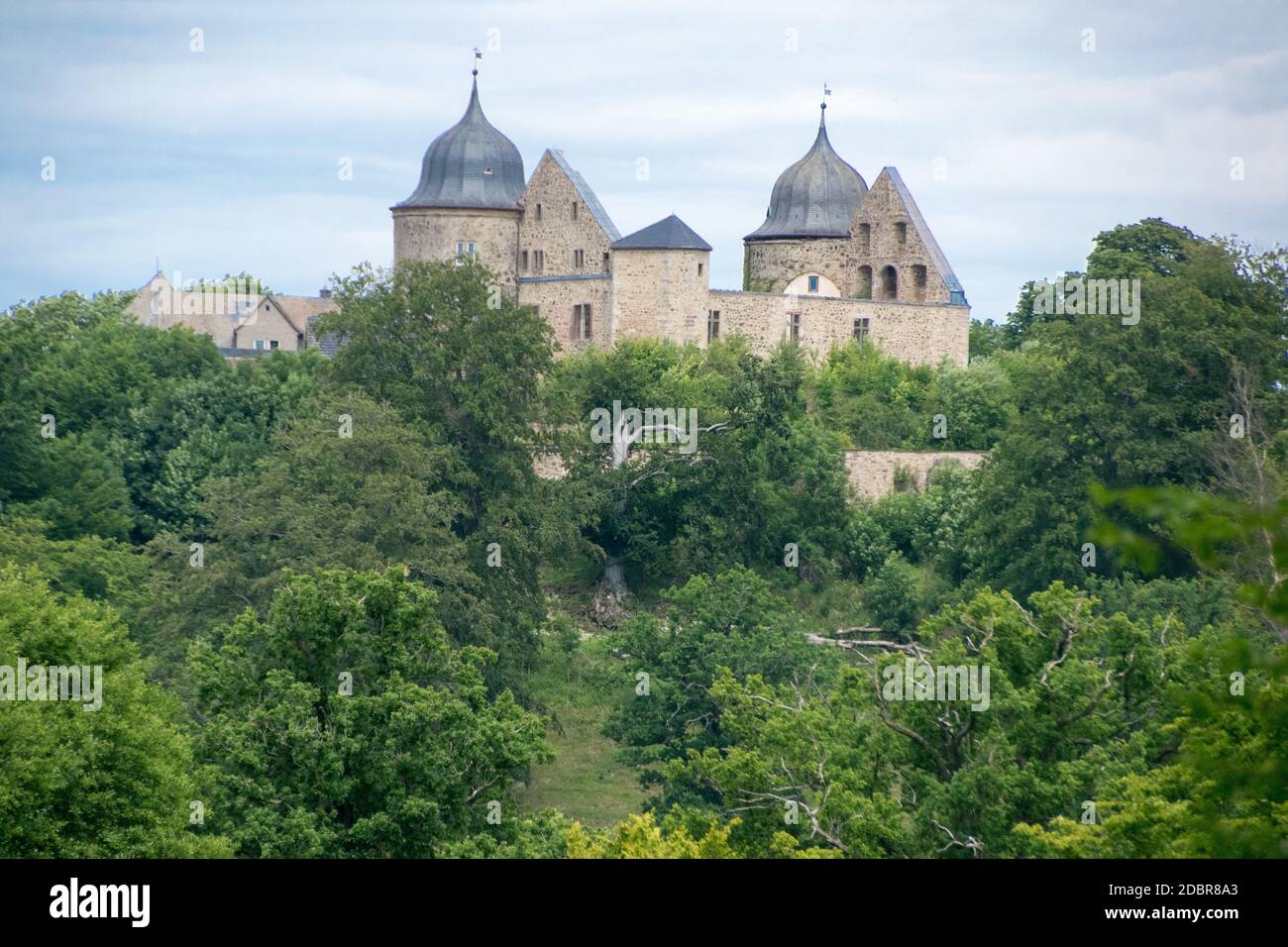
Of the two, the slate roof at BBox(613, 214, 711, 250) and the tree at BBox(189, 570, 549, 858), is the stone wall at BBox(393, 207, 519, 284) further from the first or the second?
the tree at BBox(189, 570, 549, 858)

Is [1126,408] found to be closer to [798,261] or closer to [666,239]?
[666,239]

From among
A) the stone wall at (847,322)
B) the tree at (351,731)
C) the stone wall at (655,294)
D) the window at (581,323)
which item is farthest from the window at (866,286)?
the tree at (351,731)

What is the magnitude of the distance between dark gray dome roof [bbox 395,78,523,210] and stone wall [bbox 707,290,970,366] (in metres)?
7.25

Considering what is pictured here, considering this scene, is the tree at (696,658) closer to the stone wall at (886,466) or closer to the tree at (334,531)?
the tree at (334,531)

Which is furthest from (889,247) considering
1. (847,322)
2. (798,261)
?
(847,322)

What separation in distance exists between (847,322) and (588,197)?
777cm

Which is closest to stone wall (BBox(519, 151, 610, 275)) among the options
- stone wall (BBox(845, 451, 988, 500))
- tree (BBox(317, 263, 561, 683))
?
stone wall (BBox(845, 451, 988, 500))

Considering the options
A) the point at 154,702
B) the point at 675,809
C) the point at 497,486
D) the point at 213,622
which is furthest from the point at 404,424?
the point at 675,809

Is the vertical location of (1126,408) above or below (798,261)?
below

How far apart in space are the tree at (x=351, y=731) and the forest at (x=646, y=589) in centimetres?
5

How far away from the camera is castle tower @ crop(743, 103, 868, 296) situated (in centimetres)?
5453

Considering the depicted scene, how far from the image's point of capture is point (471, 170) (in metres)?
52.8

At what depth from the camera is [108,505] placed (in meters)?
43.6

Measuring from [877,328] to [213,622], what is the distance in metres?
24.8
